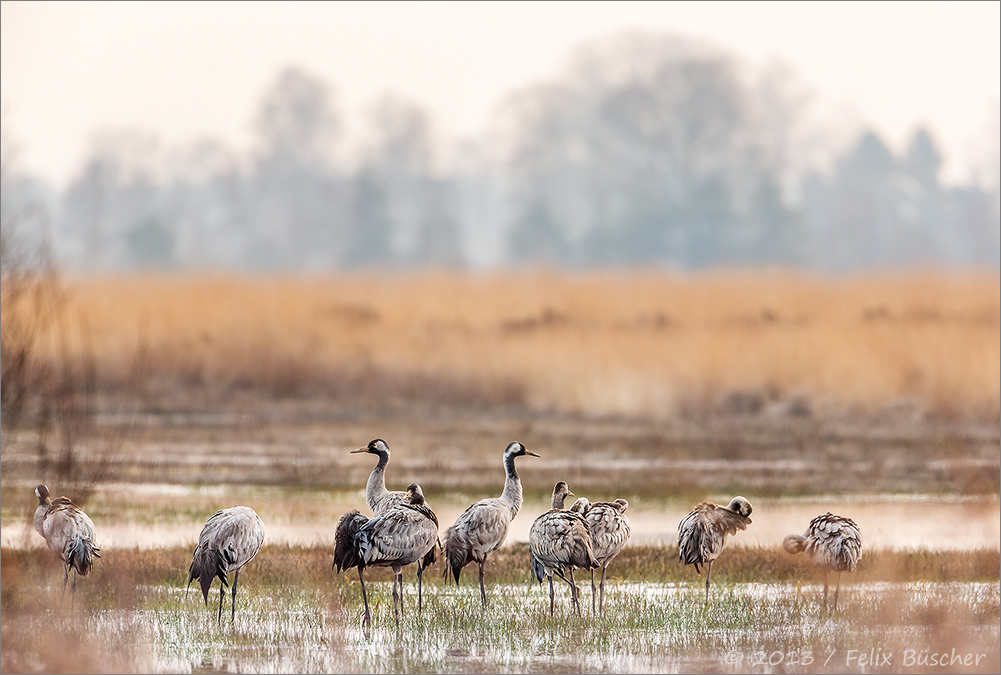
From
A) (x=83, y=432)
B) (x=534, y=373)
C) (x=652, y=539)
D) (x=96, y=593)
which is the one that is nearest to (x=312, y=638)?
(x=96, y=593)

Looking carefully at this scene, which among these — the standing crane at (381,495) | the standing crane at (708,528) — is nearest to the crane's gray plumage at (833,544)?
the standing crane at (708,528)

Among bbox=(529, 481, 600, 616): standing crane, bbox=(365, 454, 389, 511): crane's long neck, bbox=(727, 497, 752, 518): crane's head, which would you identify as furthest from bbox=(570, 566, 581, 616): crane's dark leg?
bbox=(365, 454, 389, 511): crane's long neck

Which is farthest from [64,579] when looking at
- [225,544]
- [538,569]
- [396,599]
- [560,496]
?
[560,496]

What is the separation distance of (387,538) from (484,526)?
0.98 metres

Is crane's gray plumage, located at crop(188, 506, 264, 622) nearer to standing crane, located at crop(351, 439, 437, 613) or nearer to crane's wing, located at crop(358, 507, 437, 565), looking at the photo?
crane's wing, located at crop(358, 507, 437, 565)

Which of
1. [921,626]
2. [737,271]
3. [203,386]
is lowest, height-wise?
[921,626]

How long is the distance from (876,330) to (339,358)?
1625 centimetres

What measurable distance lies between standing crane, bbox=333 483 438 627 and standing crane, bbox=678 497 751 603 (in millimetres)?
2557

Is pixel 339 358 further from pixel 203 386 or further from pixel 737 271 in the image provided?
pixel 737 271

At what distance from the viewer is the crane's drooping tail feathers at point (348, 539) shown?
1100 centimetres

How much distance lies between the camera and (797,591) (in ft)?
41.3

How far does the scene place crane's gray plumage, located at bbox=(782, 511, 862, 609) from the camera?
37.9ft

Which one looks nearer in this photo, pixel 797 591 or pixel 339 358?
pixel 797 591

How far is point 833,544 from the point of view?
1158 cm
